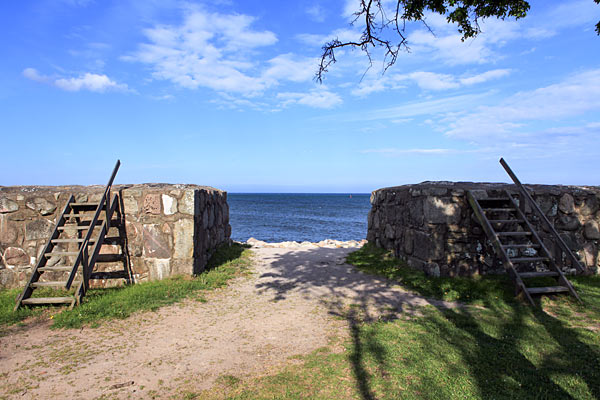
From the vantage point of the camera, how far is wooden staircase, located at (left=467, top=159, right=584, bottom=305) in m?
5.80

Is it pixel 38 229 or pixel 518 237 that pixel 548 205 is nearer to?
pixel 518 237

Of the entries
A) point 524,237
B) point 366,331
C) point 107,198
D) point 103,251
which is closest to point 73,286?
point 103,251

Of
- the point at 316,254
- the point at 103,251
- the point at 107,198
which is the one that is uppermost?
the point at 107,198

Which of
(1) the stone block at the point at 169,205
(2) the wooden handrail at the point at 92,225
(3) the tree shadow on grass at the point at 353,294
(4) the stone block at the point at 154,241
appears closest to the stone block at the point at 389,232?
(3) the tree shadow on grass at the point at 353,294

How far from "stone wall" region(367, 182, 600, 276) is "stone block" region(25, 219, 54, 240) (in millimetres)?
7236

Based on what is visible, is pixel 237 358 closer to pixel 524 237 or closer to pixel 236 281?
pixel 236 281

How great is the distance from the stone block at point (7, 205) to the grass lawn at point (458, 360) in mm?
5792

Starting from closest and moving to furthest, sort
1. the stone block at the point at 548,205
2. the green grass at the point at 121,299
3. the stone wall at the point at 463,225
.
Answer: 1. the green grass at the point at 121,299
2. the stone wall at the point at 463,225
3. the stone block at the point at 548,205

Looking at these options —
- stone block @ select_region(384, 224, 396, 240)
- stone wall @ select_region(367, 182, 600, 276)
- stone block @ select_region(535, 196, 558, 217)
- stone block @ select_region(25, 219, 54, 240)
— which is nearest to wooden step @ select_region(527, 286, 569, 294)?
stone wall @ select_region(367, 182, 600, 276)

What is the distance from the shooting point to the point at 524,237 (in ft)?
22.4

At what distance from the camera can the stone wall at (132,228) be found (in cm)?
648

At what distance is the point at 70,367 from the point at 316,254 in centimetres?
714

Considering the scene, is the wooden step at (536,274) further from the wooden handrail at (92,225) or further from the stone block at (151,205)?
the wooden handrail at (92,225)

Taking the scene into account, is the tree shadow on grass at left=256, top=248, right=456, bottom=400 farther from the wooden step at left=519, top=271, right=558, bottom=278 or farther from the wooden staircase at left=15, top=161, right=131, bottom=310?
the wooden staircase at left=15, top=161, right=131, bottom=310
